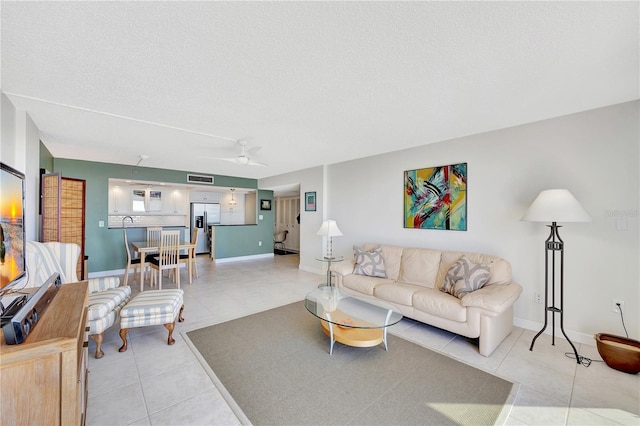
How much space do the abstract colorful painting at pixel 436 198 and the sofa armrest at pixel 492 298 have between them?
987 mm

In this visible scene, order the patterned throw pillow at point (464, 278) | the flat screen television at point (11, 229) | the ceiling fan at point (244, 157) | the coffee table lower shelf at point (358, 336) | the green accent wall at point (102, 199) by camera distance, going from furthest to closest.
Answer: the green accent wall at point (102, 199) < the ceiling fan at point (244, 157) < the patterned throw pillow at point (464, 278) < the coffee table lower shelf at point (358, 336) < the flat screen television at point (11, 229)

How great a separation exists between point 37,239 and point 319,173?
14.0 feet

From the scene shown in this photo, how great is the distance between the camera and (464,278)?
9.41 feet

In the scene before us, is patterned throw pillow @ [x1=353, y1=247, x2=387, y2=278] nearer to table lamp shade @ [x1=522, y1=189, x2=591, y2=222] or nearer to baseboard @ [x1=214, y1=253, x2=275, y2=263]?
table lamp shade @ [x1=522, y1=189, x2=591, y2=222]

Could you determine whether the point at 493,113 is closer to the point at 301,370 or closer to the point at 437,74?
the point at 437,74

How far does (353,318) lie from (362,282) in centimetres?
98

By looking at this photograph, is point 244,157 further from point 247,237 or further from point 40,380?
point 247,237

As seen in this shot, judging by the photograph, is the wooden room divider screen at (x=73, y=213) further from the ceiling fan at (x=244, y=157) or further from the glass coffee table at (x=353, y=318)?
the glass coffee table at (x=353, y=318)

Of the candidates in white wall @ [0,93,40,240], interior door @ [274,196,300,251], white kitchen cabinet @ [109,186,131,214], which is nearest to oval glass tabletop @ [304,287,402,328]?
white wall @ [0,93,40,240]

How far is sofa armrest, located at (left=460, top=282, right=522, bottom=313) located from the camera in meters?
2.39

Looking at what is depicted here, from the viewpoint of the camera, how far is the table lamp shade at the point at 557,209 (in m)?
2.33

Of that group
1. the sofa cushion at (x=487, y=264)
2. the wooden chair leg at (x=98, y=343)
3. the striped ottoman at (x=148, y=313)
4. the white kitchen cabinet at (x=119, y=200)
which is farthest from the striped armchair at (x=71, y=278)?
the white kitchen cabinet at (x=119, y=200)

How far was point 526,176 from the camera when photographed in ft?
9.84

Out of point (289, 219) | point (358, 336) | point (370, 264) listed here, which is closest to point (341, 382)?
point (358, 336)
